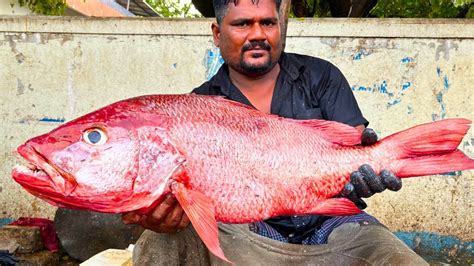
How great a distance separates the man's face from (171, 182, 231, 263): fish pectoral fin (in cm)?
114

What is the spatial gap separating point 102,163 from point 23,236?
→ 3158mm

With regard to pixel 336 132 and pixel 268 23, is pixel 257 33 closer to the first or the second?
pixel 268 23

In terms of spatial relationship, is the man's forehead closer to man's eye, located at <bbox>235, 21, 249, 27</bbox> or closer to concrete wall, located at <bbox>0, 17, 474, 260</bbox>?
man's eye, located at <bbox>235, 21, 249, 27</bbox>

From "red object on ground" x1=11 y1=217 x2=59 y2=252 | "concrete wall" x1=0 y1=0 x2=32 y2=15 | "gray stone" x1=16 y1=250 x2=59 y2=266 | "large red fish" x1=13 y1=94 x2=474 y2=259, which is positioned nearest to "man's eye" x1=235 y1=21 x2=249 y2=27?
"large red fish" x1=13 y1=94 x2=474 y2=259

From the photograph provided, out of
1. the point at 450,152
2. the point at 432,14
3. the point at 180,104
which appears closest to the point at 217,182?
the point at 180,104

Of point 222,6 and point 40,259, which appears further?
point 40,259

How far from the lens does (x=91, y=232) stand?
4.98 m

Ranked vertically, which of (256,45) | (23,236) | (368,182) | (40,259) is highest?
(256,45)

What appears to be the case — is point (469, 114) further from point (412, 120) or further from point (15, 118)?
point (15, 118)

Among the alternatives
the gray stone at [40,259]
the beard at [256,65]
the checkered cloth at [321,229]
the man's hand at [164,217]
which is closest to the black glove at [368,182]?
the checkered cloth at [321,229]

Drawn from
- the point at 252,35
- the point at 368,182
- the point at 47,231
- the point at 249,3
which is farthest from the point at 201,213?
the point at 47,231

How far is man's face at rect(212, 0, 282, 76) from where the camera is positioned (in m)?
2.99

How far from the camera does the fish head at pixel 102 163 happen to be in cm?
201

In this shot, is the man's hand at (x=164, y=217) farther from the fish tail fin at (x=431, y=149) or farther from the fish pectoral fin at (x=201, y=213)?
the fish tail fin at (x=431, y=149)
